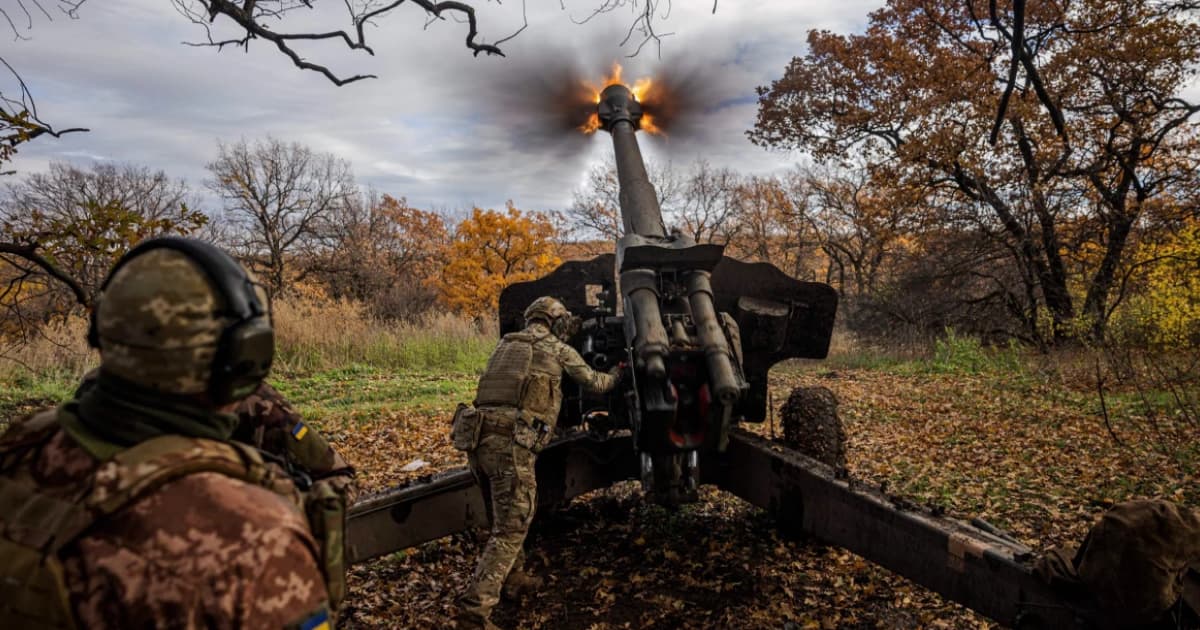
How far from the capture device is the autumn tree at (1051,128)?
41.0 ft

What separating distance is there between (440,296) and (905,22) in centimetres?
2072

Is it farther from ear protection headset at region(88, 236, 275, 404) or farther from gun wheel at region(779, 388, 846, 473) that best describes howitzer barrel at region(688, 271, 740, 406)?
ear protection headset at region(88, 236, 275, 404)

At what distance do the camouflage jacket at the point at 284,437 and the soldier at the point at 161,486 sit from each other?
1.10m

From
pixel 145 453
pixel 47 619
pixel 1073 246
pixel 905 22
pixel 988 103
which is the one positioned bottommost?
pixel 47 619

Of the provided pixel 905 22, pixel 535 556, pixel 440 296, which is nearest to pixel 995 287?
pixel 905 22

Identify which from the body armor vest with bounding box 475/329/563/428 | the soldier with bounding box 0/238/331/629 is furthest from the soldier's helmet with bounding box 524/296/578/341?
the soldier with bounding box 0/238/331/629

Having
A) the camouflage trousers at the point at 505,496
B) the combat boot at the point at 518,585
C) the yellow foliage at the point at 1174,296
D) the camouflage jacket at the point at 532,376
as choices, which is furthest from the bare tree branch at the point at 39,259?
the yellow foliage at the point at 1174,296

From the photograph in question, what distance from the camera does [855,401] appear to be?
441 inches

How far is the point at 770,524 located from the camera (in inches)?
220

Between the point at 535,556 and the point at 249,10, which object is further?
the point at 249,10

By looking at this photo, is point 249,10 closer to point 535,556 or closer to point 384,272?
point 535,556

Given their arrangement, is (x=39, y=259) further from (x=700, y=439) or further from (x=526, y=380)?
(x=700, y=439)

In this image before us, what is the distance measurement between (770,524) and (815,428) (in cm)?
82

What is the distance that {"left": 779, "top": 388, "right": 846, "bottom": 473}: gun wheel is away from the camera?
18.2 ft
